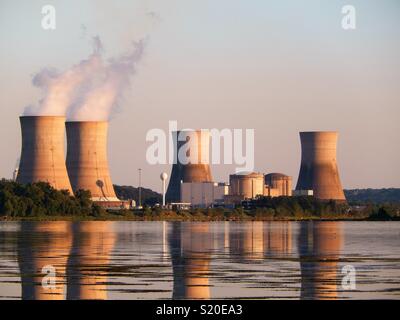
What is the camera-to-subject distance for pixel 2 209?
80375mm

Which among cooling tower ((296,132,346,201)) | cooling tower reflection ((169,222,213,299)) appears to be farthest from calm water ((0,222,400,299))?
cooling tower ((296,132,346,201))

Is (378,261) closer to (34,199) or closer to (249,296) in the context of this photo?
(249,296)

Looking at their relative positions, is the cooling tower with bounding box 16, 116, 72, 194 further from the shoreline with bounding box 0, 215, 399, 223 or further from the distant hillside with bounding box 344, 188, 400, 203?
the distant hillside with bounding box 344, 188, 400, 203

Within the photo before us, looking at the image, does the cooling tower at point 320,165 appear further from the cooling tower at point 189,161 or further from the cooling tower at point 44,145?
the cooling tower at point 44,145

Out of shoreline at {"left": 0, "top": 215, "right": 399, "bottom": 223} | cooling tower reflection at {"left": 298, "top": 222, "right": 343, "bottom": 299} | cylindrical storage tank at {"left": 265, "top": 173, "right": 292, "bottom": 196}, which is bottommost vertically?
shoreline at {"left": 0, "top": 215, "right": 399, "bottom": 223}

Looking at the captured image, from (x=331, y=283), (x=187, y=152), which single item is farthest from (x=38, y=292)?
(x=187, y=152)

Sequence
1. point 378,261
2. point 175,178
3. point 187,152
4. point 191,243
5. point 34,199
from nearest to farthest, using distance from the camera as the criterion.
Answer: point 378,261
point 191,243
point 34,199
point 187,152
point 175,178

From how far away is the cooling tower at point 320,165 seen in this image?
279 feet

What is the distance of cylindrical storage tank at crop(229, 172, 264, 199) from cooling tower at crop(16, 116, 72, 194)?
39.5 metres

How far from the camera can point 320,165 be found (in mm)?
86562

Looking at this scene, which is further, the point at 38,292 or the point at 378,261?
the point at 378,261

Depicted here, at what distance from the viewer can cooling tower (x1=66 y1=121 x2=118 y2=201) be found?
70.4 m
